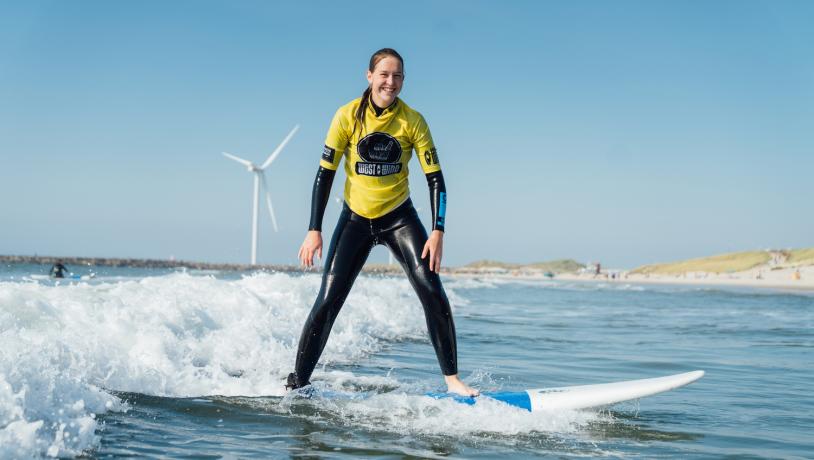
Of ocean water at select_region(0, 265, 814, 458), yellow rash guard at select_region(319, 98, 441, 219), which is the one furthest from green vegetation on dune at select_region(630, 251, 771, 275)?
yellow rash guard at select_region(319, 98, 441, 219)

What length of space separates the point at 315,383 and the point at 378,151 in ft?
6.99

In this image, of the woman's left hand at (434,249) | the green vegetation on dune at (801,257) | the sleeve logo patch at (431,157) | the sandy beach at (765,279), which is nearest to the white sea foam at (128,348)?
the woman's left hand at (434,249)

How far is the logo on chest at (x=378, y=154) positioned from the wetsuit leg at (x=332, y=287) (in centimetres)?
38

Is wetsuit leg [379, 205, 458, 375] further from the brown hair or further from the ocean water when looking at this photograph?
the brown hair

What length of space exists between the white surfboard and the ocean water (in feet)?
0.33

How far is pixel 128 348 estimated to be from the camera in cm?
627

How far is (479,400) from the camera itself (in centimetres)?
494

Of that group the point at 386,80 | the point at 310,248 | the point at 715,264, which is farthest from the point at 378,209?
the point at 715,264

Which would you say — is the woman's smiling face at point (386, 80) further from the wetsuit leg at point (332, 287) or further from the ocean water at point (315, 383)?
the ocean water at point (315, 383)

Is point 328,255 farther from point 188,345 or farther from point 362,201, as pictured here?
point 188,345

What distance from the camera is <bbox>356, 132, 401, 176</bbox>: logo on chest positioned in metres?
5.05

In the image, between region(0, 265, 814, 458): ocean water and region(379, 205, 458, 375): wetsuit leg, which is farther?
region(379, 205, 458, 375): wetsuit leg

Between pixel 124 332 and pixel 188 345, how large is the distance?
2.28 feet

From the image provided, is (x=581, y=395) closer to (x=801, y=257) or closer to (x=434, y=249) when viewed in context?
(x=434, y=249)
